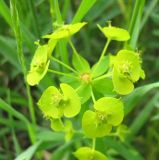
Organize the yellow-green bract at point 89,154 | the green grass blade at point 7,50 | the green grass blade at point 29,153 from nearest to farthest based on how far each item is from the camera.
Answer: the yellow-green bract at point 89,154 < the green grass blade at point 29,153 < the green grass blade at point 7,50

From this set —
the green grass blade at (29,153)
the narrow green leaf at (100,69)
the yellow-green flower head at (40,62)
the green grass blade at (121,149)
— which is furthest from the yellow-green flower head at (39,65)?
the green grass blade at (121,149)

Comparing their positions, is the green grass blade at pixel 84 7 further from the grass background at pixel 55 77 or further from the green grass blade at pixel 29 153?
the green grass blade at pixel 29 153

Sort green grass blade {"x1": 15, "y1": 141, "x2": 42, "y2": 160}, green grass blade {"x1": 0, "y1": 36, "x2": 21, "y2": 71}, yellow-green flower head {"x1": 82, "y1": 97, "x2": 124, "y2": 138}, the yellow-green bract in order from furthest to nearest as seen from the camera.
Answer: green grass blade {"x1": 0, "y1": 36, "x2": 21, "y2": 71} → green grass blade {"x1": 15, "y1": 141, "x2": 42, "y2": 160} → the yellow-green bract → yellow-green flower head {"x1": 82, "y1": 97, "x2": 124, "y2": 138}

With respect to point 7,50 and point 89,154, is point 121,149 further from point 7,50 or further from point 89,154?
point 7,50

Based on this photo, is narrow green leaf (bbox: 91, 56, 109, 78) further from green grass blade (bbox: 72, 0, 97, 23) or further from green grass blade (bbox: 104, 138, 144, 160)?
green grass blade (bbox: 104, 138, 144, 160)

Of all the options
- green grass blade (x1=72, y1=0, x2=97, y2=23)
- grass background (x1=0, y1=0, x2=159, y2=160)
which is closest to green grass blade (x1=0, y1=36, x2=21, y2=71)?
grass background (x1=0, y1=0, x2=159, y2=160)

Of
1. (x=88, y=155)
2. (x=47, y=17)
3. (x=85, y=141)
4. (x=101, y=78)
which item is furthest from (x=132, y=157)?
(x=47, y=17)
